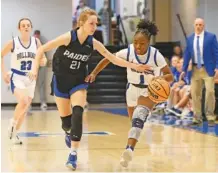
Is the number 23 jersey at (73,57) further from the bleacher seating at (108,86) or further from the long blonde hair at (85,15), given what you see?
the bleacher seating at (108,86)

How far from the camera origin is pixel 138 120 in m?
6.11

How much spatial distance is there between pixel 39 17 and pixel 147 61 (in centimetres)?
1084

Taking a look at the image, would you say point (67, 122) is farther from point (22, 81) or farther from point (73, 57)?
point (22, 81)

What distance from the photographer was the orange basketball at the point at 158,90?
6.05 m

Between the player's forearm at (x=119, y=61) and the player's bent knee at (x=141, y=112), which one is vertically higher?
the player's forearm at (x=119, y=61)

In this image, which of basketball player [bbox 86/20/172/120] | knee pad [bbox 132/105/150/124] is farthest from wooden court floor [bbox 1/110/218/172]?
basketball player [bbox 86/20/172/120]

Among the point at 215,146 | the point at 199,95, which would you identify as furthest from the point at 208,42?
the point at 215,146

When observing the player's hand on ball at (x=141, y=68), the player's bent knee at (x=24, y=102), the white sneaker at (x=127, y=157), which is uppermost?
the player's hand on ball at (x=141, y=68)

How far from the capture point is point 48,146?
25.3 feet

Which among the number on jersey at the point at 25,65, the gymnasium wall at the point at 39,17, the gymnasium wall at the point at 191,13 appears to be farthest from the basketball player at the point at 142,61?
the gymnasium wall at the point at 39,17

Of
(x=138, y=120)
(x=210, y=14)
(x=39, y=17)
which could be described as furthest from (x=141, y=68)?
(x=39, y=17)

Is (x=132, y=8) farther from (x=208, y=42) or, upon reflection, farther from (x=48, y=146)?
(x=48, y=146)

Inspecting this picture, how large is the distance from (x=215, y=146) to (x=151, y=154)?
1.18 m

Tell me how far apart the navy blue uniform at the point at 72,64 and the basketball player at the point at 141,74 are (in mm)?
136
